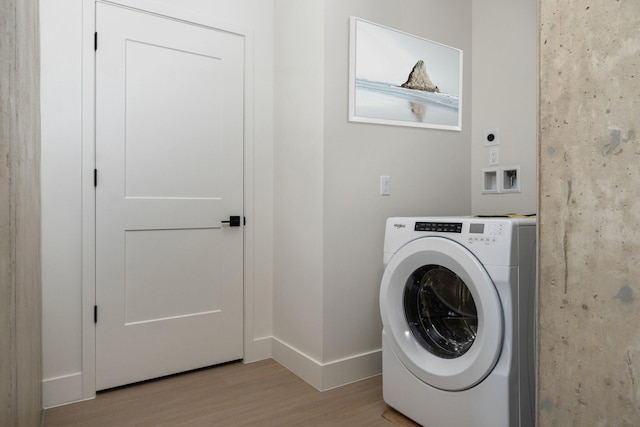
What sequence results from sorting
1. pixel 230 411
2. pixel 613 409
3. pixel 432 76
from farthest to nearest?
pixel 432 76
pixel 230 411
pixel 613 409

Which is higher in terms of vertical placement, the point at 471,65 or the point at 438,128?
the point at 471,65

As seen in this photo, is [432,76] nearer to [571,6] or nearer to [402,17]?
[402,17]

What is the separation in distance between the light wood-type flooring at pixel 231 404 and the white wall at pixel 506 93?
4.70 feet

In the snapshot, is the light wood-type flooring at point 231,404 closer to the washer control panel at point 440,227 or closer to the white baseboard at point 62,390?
the white baseboard at point 62,390

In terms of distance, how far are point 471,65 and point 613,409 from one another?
2.42 metres

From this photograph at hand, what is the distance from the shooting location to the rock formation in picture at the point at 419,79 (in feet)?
8.23

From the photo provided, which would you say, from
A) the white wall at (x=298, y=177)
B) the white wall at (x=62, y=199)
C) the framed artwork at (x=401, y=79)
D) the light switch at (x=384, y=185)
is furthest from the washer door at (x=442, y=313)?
the white wall at (x=62, y=199)

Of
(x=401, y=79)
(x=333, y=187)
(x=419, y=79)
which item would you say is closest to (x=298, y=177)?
(x=333, y=187)

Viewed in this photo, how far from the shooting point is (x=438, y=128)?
264 cm

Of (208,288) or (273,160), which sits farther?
(273,160)

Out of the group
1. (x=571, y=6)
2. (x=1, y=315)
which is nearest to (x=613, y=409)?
(x=571, y=6)

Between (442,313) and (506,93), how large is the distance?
61.7 inches

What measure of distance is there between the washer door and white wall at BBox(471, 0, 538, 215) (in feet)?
3.41

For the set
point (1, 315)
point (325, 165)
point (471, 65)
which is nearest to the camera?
point (1, 315)
